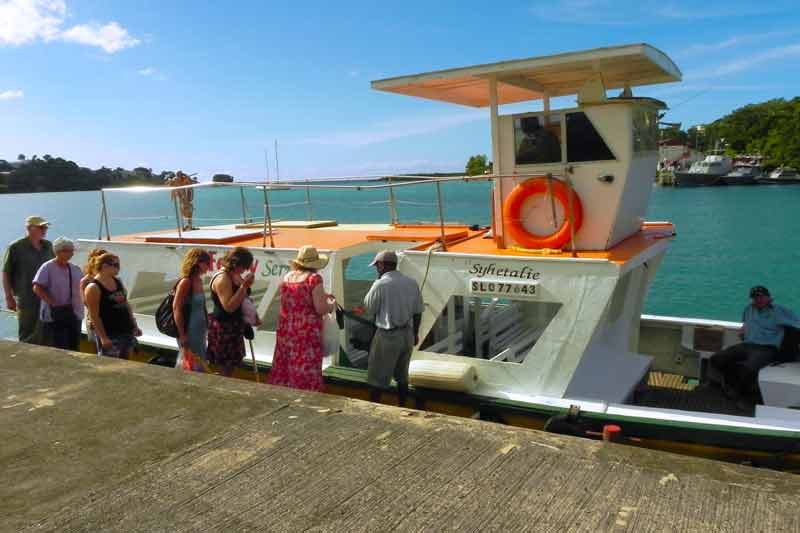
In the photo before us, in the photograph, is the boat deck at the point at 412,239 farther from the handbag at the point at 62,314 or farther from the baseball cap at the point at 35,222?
the handbag at the point at 62,314

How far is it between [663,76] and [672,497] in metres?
5.47

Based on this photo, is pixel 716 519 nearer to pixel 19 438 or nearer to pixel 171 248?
pixel 19 438

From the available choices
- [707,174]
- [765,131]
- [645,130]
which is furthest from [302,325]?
[765,131]

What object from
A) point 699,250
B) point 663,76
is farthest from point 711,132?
point 663,76

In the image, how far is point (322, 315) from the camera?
5.29 metres

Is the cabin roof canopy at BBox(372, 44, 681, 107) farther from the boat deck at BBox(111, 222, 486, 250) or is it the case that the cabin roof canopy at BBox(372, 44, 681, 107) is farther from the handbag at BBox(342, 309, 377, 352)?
the handbag at BBox(342, 309, 377, 352)

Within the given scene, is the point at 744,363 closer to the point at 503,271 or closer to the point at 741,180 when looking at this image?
the point at 503,271

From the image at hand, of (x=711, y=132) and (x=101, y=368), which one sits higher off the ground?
(x=711, y=132)

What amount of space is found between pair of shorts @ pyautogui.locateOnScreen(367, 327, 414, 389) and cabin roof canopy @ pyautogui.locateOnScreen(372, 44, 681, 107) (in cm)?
250

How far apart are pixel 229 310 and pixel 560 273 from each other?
2.77 m

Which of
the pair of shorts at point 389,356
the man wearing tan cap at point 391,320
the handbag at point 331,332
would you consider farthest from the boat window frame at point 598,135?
the handbag at point 331,332

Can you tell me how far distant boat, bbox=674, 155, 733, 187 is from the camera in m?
89.9

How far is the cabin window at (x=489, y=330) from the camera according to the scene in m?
6.84

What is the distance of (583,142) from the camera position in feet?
18.9
